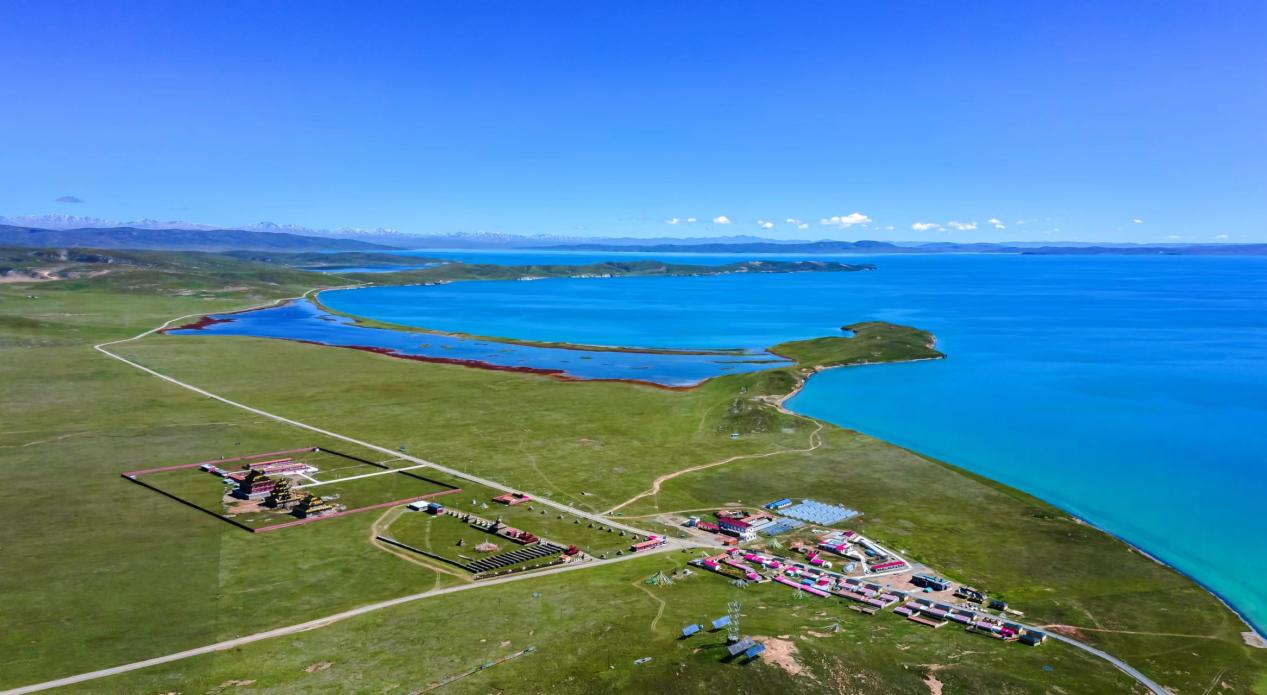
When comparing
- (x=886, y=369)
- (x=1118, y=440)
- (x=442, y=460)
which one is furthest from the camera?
(x=886, y=369)

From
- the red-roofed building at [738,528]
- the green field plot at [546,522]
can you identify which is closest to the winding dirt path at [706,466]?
the green field plot at [546,522]

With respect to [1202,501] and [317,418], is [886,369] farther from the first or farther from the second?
[317,418]

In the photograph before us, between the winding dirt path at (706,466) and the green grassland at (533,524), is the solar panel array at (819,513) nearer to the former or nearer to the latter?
the winding dirt path at (706,466)

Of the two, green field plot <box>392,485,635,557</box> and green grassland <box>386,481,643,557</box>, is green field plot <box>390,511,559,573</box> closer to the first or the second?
green grassland <box>386,481,643,557</box>

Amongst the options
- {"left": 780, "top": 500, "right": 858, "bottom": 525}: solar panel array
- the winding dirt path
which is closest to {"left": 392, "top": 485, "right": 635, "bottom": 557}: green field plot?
the winding dirt path

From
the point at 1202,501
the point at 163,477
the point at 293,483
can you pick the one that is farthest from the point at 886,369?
the point at 163,477
